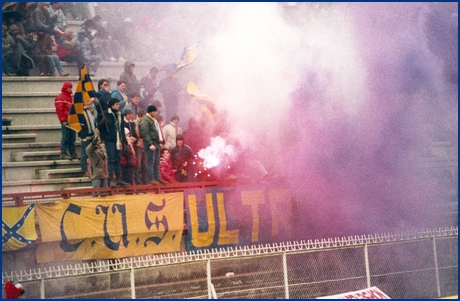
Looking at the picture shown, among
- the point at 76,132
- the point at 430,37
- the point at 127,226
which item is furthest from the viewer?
the point at 430,37

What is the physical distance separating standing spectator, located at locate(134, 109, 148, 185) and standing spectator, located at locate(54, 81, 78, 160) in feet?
4.38

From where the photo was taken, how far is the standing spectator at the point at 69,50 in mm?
19781

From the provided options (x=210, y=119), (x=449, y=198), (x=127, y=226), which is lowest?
(x=127, y=226)

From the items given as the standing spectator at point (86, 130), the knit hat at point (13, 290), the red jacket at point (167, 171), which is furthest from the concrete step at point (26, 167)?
the knit hat at point (13, 290)

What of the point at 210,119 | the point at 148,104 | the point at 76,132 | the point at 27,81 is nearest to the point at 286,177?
the point at 210,119

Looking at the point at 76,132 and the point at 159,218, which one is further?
the point at 76,132

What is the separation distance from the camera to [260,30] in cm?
2022

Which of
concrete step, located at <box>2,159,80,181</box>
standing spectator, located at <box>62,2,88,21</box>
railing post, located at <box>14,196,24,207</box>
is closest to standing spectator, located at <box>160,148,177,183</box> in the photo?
concrete step, located at <box>2,159,80,181</box>

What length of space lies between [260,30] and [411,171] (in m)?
4.61

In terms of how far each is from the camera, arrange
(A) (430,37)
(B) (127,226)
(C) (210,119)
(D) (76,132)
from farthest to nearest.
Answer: (A) (430,37) < (C) (210,119) < (D) (76,132) < (B) (127,226)

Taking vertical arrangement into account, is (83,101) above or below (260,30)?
below

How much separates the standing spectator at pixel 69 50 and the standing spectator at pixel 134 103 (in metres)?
A: 1.94

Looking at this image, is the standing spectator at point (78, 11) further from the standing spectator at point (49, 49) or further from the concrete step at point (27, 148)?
the concrete step at point (27, 148)

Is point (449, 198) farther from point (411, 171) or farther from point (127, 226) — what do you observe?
point (127, 226)
